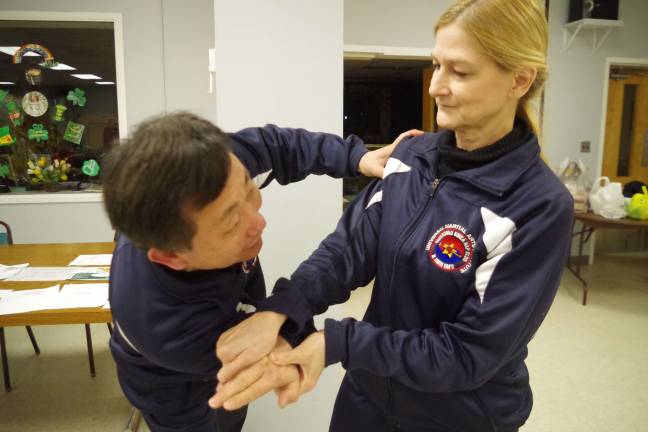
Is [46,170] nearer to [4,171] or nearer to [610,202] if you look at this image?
[4,171]

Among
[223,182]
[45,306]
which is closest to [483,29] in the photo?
[223,182]

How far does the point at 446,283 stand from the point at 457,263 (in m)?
0.05

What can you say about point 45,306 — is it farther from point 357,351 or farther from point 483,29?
point 483,29

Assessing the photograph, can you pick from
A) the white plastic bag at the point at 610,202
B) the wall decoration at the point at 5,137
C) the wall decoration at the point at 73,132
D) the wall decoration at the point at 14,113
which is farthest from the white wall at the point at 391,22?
the wall decoration at the point at 5,137

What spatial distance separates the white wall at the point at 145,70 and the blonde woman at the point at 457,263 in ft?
12.0

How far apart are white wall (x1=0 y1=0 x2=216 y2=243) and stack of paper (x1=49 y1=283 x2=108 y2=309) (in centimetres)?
244

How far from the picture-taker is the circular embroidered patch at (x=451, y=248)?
89cm

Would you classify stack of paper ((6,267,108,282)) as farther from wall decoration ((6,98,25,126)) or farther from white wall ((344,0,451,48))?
Result: white wall ((344,0,451,48))

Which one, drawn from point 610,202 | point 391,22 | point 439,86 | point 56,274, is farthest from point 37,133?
point 610,202

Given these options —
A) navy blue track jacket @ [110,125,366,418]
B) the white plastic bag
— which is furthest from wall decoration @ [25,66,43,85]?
the white plastic bag

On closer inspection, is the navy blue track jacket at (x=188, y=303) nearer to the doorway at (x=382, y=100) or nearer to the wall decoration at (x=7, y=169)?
the wall decoration at (x=7, y=169)

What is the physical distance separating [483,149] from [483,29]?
0.23 meters

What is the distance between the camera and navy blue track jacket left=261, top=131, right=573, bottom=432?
0.83m

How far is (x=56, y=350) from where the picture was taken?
3.44m
